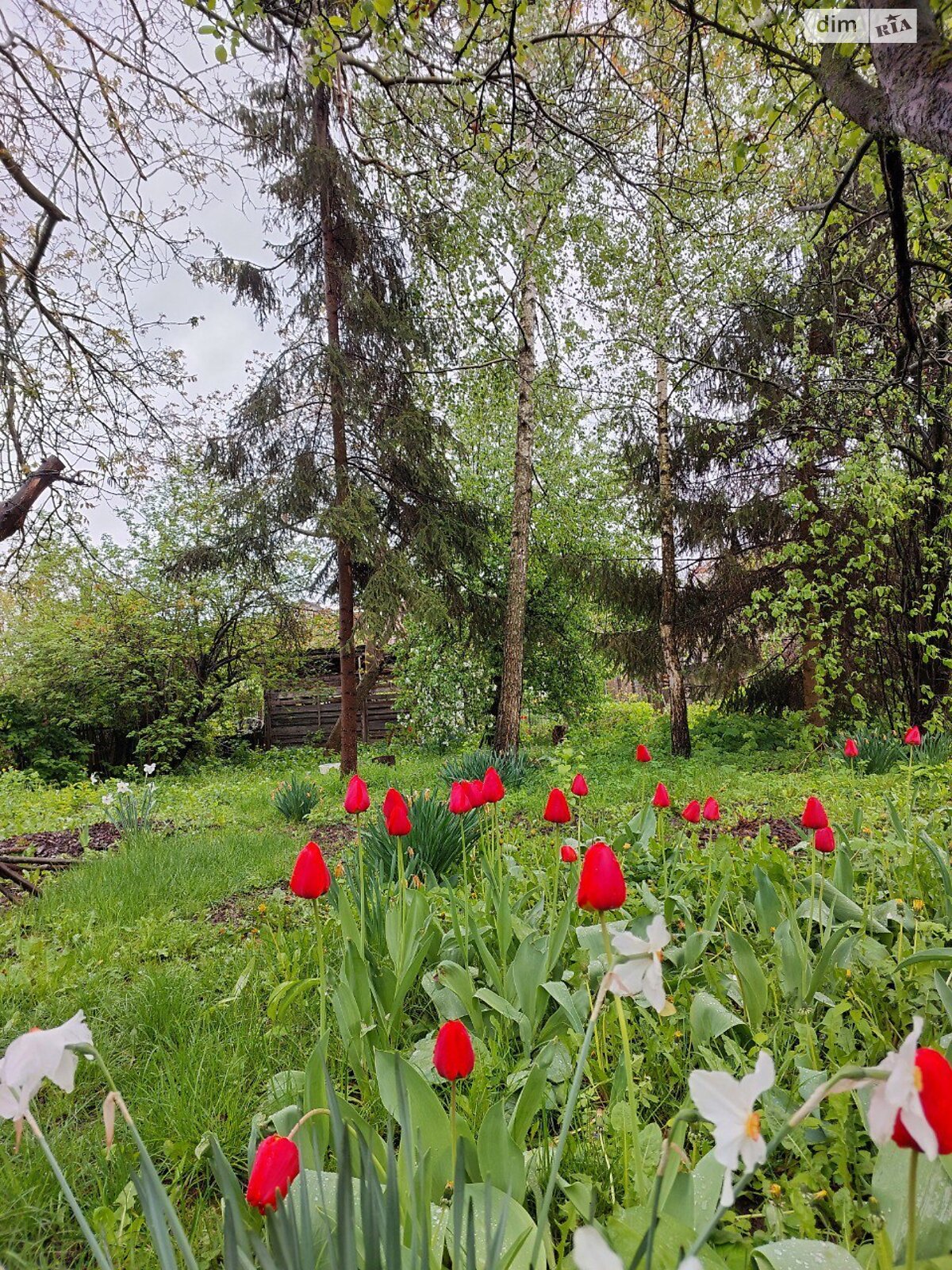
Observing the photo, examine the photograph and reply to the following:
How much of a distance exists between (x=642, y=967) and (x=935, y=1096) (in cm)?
30

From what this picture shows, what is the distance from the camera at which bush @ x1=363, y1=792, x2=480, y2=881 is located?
265 cm

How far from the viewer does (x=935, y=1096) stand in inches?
18.0

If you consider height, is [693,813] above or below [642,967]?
below

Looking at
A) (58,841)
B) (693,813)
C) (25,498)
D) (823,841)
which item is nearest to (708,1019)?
(823,841)

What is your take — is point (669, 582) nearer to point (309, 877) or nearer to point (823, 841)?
point (823, 841)

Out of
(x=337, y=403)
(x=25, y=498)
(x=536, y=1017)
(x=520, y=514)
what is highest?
(x=337, y=403)

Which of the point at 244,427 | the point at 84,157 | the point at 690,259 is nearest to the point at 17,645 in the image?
the point at 244,427

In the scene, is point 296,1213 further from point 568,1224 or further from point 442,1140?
point 568,1224

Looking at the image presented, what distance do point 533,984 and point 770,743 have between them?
7.59 metres

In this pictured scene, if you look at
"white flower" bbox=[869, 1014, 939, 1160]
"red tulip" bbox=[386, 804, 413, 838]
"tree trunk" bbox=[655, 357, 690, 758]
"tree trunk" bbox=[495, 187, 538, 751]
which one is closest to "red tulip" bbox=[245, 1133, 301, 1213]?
"white flower" bbox=[869, 1014, 939, 1160]

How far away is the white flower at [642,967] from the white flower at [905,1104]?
220 millimetres

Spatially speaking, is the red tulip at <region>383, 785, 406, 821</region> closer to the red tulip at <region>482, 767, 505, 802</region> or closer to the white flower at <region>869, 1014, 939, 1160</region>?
the red tulip at <region>482, 767, 505, 802</region>

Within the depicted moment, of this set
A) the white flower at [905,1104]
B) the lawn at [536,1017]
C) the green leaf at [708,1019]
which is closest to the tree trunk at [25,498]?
the lawn at [536,1017]

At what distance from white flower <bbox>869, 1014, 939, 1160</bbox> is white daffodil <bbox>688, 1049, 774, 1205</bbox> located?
0.07 m
